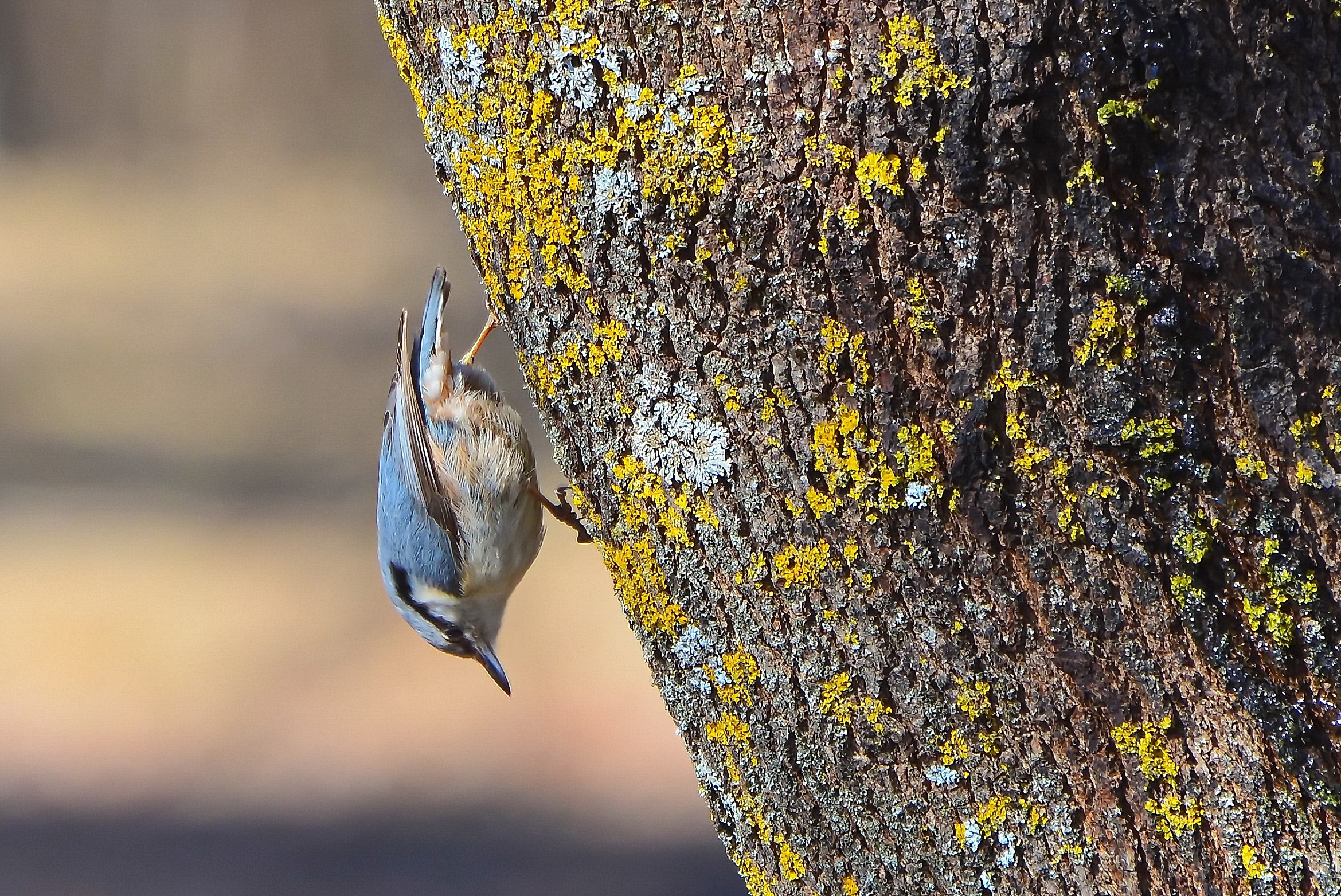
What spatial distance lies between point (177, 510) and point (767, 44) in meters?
6.53

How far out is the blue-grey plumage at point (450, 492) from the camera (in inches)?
124

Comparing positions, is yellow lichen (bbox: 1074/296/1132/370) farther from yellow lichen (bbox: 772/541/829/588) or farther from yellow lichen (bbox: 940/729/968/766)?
yellow lichen (bbox: 940/729/968/766)

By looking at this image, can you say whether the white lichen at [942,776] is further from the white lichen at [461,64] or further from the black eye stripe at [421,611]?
the black eye stripe at [421,611]

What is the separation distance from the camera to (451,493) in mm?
3203

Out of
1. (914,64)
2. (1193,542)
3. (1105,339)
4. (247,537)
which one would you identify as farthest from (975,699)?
(247,537)

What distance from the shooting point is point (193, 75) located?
27.0ft

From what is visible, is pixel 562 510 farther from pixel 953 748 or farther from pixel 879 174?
pixel 879 174

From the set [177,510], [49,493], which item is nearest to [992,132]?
[177,510]

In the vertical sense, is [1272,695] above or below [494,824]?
below

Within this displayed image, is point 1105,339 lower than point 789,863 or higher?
higher

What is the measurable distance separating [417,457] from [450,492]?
0.44ft

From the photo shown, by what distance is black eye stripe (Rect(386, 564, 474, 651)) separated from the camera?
3238 millimetres

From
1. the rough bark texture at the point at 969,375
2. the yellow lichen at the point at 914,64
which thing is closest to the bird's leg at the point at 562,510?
the rough bark texture at the point at 969,375

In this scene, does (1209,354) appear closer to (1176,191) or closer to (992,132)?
(1176,191)
